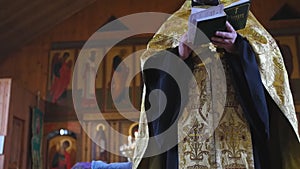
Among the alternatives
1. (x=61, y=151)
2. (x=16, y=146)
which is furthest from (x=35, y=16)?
(x=61, y=151)

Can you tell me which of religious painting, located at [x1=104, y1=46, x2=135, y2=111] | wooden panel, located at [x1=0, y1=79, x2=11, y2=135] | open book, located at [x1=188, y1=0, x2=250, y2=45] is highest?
religious painting, located at [x1=104, y1=46, x2=135, y2=111]

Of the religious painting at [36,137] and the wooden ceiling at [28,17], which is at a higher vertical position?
the wooden ceiling at [28,17]

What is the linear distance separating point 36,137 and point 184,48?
7209mm

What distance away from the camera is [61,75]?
29.7 ft

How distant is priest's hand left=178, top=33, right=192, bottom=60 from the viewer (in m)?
1.59

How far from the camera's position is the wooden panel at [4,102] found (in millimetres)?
6927

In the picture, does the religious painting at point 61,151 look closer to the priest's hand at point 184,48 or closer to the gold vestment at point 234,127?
the gold vestment at point 234,127

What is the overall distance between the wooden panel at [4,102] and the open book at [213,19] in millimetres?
6087

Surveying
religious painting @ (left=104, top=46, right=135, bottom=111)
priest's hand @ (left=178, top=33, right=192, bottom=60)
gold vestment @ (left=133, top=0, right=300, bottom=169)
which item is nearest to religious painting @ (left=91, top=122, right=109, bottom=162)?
religious painting @ (left=104, top=46, right=135, bottom=111)

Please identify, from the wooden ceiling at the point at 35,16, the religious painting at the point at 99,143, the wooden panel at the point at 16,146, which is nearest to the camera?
the wooden panel at the point at 16,146

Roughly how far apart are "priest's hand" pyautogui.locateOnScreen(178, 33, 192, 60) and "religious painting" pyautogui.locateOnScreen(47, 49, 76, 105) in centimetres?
748

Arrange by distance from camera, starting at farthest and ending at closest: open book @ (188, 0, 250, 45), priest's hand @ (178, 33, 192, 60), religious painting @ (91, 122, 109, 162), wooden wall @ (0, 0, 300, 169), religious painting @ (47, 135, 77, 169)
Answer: wooden wall @ (0, 0, 300, 169)
religious painting @ (47, 135, 77, 169)
religious painting @ (91, 122, 109, 162)
priest's hand @ (178, 33, 192, 60)
open book @ (188, 0, 250, 45)

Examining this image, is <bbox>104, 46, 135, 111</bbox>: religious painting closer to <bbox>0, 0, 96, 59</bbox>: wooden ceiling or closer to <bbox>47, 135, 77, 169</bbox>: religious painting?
<bbox>47, 135, 77, 169</bbox>: religious painting

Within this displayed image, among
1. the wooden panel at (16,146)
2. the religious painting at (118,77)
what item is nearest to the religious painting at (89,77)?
the religious painting at (118,77)
